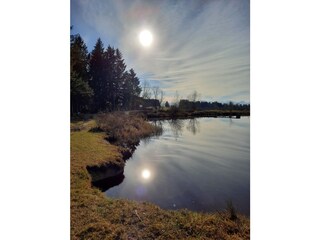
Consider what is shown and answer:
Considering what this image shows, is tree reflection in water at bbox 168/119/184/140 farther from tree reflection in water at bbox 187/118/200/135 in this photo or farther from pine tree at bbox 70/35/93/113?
pine tree at bbox 70/35/93/113

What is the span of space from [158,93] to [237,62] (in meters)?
0.82

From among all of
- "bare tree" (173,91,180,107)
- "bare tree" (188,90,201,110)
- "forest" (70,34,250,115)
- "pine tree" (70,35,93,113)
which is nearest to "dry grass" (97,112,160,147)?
"forest" (70,34,250,115)

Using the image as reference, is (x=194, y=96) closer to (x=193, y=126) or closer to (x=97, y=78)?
(x=193, y=126)

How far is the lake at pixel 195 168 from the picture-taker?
245 centimetres

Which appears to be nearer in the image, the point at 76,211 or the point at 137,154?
the point at 76,211

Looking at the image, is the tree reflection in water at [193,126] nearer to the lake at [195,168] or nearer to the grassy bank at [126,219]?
the lake at [195,168]

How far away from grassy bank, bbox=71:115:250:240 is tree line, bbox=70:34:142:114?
0.77 feet

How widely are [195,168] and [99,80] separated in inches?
52.8

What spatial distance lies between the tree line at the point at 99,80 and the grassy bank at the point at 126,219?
0.77ft

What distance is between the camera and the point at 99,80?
2646 millimetres

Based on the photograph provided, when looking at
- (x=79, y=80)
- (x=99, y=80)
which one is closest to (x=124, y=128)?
(x=99, y=80)

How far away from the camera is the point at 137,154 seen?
2.64 metres
